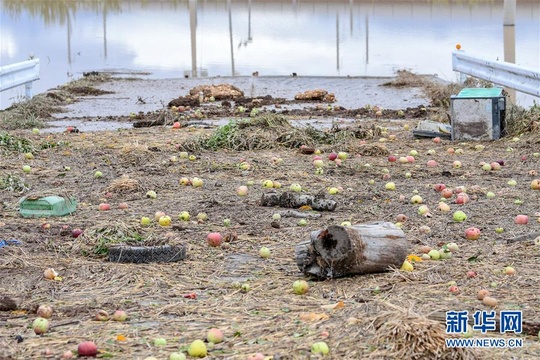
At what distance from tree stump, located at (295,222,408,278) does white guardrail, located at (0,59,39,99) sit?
10659mm

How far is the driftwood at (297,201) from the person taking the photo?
9.02 m

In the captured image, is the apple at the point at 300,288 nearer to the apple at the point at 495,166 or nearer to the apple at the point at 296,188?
the apple at the point at 296,188

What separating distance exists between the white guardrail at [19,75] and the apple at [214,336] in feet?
38.2

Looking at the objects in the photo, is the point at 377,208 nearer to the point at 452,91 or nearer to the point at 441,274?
the point at 441,274

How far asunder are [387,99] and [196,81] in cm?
457

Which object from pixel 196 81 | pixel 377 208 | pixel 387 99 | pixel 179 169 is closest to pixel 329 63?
pixel 196 81

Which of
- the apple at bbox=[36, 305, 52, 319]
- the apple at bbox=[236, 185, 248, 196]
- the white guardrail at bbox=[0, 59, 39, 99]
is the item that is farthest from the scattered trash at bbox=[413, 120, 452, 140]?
the apple at bbox=[36, 305, 52, 319]

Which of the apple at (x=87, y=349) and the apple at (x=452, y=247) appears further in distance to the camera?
the apple at (x=452, y=247)

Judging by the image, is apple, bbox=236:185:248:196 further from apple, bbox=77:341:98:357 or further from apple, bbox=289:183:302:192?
apple, bbox=77:341:98:357

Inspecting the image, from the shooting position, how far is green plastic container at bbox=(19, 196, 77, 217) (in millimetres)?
8875

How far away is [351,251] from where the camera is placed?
657 cm

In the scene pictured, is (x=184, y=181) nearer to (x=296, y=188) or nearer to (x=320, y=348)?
(x=296, y=188)

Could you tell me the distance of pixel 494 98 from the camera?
12.8m

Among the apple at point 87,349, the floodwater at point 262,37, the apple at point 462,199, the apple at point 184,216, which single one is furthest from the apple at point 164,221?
the floodwater at point 262,37
